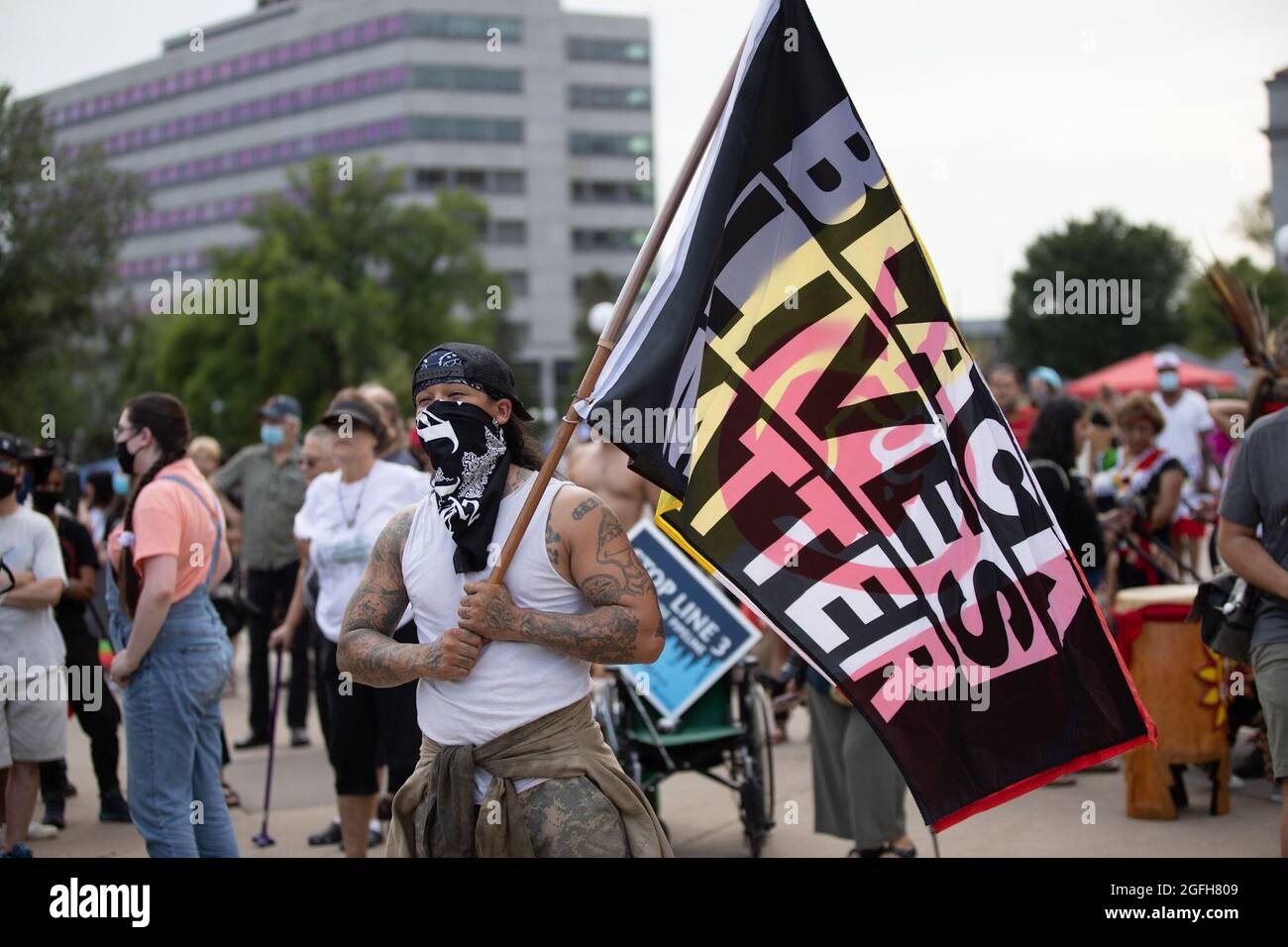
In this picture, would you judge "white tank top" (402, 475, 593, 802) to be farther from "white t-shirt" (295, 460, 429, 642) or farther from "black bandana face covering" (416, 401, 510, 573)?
"white t-shirt" (295, 460, 429, 642)

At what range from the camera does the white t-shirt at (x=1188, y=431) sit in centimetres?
1216

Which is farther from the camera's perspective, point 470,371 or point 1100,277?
point 1100,277

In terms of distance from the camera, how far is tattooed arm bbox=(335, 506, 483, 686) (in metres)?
3.31

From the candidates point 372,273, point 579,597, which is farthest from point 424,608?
point 372,273

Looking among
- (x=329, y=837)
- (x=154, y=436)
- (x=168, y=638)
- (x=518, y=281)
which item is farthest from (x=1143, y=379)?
(x=518, y=281)

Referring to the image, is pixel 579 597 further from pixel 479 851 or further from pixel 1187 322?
pixel 1187 322

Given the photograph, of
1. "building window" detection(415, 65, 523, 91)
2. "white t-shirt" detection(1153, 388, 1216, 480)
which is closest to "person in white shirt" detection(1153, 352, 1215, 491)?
"white t-shirt" detection(1153, 388, 1216, 480)

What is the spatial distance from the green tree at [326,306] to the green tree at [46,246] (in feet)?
33.2

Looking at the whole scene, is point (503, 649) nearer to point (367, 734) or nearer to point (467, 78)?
point (367, 734)

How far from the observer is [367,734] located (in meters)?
6.04

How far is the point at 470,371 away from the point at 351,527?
295 cm

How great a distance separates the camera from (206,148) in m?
97.8

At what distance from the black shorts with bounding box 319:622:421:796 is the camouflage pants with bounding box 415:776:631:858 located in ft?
8.63
